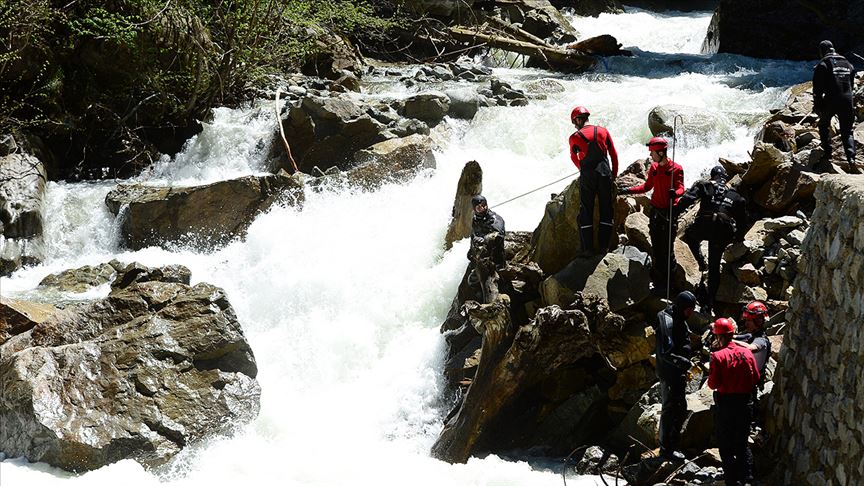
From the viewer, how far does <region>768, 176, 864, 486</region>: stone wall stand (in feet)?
18.8

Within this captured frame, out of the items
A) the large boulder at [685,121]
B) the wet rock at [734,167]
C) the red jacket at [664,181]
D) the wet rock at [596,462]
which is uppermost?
the red jacket at [664,181]

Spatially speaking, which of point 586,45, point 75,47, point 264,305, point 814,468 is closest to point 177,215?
point 264,305

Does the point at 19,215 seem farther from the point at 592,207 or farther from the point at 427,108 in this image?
the point at 592,207

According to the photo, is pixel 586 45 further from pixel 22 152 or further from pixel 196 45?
pixel 22 152


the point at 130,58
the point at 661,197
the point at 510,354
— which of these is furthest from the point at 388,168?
the point at 661,197

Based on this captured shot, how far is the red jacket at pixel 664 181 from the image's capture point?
8508mm

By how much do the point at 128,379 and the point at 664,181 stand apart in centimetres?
579

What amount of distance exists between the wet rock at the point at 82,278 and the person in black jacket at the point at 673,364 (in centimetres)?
845

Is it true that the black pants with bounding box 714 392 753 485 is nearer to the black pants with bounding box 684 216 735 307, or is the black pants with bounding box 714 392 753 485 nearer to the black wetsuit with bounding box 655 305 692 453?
the black wetsuit with bounding box 655 305 692 453

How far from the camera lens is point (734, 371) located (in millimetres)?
6410

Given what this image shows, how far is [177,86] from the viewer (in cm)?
1736

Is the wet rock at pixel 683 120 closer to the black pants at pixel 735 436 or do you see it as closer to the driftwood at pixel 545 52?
the driftwood at pixel 545 52

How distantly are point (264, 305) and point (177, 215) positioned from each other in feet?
9.43

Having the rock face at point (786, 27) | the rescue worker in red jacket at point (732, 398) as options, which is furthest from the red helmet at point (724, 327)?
the rock face at point (786, 27)
